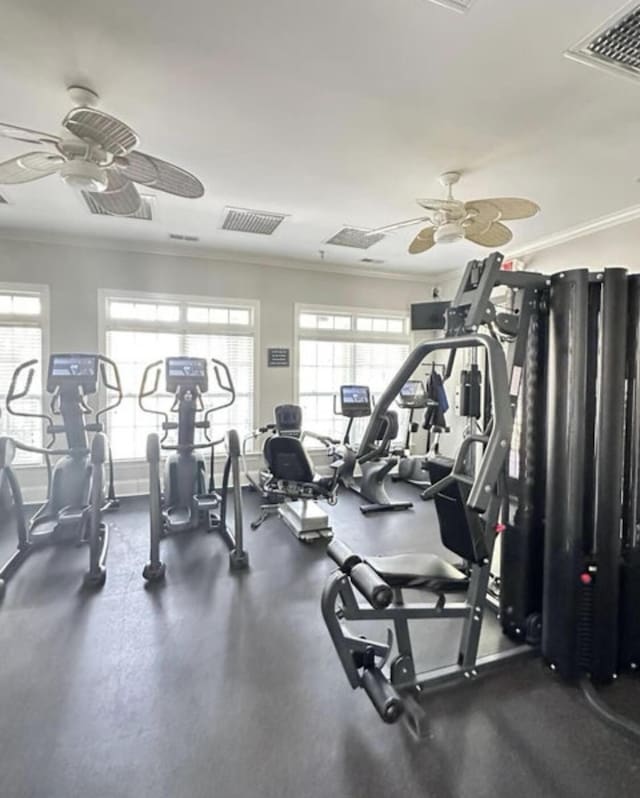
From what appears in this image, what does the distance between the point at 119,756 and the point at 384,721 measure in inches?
41.6

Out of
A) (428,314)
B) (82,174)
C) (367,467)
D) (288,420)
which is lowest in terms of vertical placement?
(367,467)

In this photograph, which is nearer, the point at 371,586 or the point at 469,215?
the point at 371,586

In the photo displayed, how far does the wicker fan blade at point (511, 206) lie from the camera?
2732 millimetres

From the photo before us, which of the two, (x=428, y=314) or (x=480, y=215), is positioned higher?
(x=480, y=215)

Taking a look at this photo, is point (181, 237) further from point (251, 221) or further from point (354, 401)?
point (354, 401)

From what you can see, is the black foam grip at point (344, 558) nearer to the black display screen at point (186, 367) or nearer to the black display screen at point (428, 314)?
the black display screen at point (186, 367)

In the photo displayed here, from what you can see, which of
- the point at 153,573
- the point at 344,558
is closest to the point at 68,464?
the point at 153,573

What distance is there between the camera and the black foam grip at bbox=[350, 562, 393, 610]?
181cm

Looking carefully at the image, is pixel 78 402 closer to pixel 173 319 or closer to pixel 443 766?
pixel 173 319

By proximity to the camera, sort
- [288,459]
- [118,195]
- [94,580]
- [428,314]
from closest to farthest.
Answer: [118,195] → [94,580] → [288,459] → [428,314]

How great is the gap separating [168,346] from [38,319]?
134cm

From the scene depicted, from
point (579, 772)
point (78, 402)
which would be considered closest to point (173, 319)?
point (78, 402)

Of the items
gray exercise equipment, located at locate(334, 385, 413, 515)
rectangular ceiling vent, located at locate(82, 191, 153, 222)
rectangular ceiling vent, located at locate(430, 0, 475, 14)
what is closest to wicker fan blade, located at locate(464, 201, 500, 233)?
rectangular ceiling vent, located at locate(430, 0, 475, 14)

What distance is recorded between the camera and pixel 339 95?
227 centimetres
